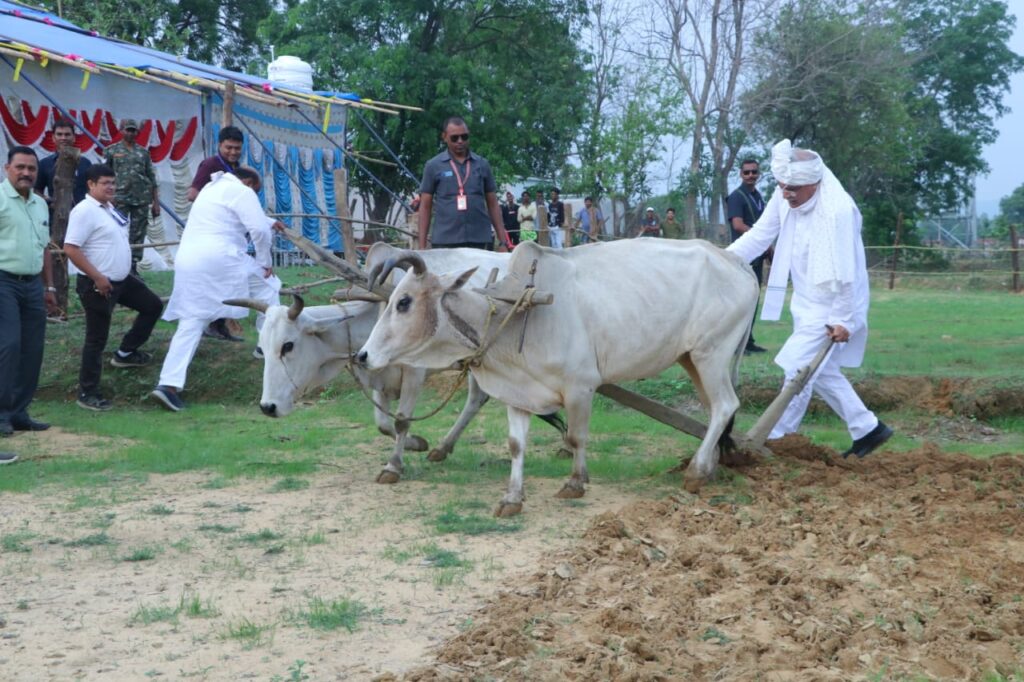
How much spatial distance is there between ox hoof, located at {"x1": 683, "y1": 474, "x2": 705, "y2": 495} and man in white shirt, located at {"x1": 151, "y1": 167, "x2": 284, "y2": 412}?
176 inches

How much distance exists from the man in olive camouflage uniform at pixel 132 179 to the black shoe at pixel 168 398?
2949mm

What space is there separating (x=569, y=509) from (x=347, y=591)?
1837mm

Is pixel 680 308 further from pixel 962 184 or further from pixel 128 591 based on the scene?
pixel 962 184

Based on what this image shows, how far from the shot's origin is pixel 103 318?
1027 centimetres

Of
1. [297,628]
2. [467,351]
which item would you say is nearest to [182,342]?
[467,351]

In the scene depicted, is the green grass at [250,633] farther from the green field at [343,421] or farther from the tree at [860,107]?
the tree at [860,107]

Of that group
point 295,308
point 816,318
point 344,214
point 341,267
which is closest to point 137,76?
Answer: point 344,214

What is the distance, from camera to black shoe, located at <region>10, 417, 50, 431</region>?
31.1 feet

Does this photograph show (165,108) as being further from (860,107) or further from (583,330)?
(860,107)

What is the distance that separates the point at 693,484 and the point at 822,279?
1482 millimetres

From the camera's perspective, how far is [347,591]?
536cm

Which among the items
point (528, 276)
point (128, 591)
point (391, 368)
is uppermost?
point (528, 276)

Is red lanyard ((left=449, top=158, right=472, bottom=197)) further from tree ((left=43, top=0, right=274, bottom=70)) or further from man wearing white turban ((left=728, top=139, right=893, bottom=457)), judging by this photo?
tree ((left=43, top=0, right=274, bottom=70))

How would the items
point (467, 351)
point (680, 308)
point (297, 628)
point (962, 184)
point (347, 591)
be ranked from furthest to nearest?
point (962, 184)
point (680, 308)
point (467, 351)
point (347, 591)
point (297, 628)
